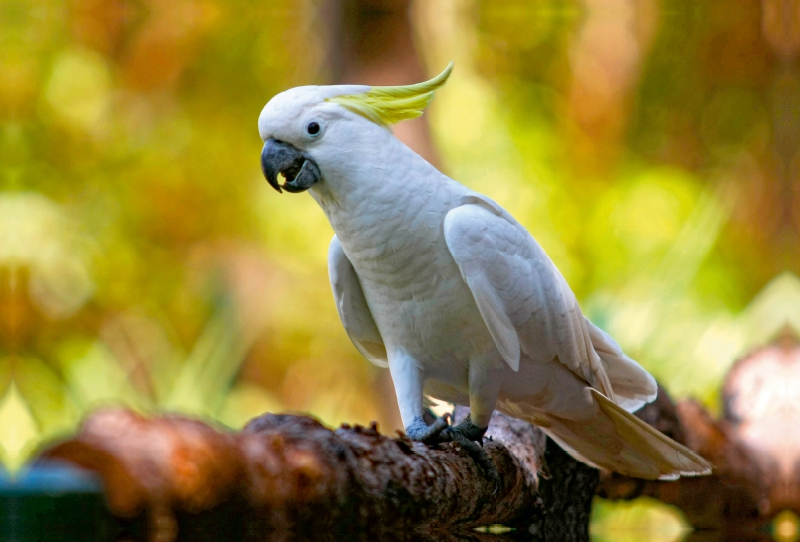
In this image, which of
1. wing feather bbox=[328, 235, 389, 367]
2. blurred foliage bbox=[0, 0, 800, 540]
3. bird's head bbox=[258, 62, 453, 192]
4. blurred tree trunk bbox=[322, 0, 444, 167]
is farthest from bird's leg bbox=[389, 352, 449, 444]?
blurred foliage bbox=[0, 0, 800, 540]

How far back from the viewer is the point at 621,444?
6.76 feet

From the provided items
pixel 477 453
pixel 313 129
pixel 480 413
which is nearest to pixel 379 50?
pixel 313 129

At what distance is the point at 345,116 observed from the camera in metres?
1.75

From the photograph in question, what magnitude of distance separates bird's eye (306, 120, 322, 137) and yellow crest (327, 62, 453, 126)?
0.10 metres

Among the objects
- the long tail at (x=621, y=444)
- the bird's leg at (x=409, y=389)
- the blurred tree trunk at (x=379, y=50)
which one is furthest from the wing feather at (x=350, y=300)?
the blurred tree trunk at (x=379, y=50)

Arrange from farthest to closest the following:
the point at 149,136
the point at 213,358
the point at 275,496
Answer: the point at 149,136, the point at 213,358, the point at 275,496

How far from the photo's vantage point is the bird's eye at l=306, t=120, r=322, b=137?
1.72 metres

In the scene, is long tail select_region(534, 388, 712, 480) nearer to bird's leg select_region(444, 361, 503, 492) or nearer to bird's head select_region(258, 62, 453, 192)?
bird's leg select_region(444, 361, 503, 492)

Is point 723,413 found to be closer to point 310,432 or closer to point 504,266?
point 504,266

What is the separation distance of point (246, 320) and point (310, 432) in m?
4.52

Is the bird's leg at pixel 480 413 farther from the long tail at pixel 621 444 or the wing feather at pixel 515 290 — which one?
the long tail at pixel 621 444

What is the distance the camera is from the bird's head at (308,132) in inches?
67.5

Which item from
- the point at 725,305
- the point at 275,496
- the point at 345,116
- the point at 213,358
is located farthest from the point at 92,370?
the point at 725,305

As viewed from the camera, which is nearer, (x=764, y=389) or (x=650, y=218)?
(x=764, y=389)
